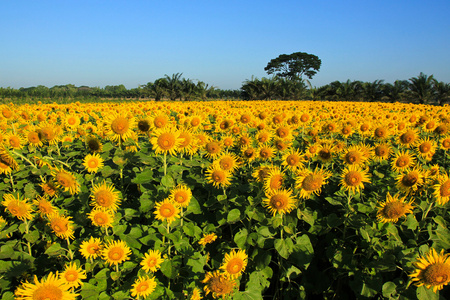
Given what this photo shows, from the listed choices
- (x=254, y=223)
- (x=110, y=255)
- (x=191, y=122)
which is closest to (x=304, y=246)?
(x=254, y=223)

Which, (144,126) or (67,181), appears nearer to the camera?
(67,181)

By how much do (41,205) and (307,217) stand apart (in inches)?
95.5

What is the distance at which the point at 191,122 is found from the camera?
475 centimetres

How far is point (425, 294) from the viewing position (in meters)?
1.73

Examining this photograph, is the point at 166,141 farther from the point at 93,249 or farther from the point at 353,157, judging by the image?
the point at 353,157

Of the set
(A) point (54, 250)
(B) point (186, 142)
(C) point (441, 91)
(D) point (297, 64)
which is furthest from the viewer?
(D) point (297, 64)

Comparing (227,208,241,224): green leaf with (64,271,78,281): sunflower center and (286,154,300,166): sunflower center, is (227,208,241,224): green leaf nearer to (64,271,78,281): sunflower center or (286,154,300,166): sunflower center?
(286,154,300,166): sunflower center

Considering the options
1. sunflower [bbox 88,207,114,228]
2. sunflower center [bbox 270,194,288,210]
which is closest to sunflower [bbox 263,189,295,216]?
sunflower center [bbox 270,194,288,210]

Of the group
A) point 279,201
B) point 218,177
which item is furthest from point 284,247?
point 218,177

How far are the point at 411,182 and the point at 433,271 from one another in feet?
3.34

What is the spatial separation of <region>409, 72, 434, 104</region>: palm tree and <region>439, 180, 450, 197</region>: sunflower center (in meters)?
31.8

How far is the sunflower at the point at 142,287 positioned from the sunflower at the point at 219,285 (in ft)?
1.41

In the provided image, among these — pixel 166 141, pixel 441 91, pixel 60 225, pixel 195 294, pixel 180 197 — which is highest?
pixel 441 91

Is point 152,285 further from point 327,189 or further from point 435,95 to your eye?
point 435,95
